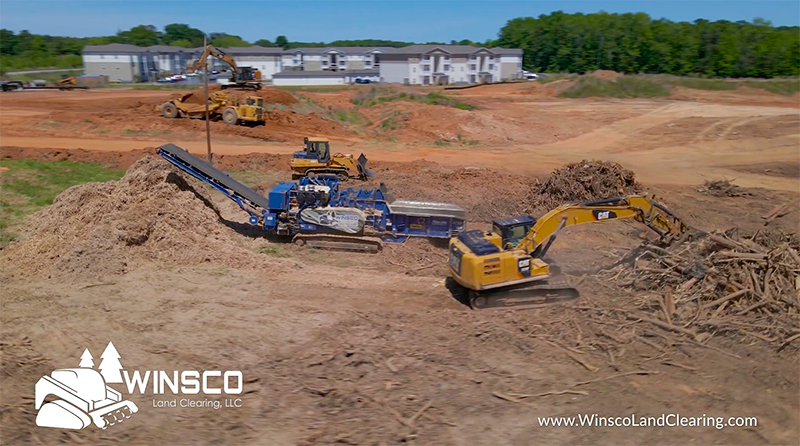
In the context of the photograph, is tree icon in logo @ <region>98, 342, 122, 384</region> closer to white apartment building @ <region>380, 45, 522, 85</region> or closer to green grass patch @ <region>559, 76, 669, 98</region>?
green grass patch @ <region>559, 76, 669, 98</region>

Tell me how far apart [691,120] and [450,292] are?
118 ft

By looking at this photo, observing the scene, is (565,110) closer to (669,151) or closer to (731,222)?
(669,151)

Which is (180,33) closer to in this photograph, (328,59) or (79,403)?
(328,59)

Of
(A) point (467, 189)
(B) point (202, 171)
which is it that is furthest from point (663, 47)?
(B) point (202, 171)

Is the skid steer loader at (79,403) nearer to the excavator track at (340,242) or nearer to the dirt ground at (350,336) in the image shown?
A: the dirt ground at (350,336)

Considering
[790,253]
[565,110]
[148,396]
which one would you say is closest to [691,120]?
[565,110]

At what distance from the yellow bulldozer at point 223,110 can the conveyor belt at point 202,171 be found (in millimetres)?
20684

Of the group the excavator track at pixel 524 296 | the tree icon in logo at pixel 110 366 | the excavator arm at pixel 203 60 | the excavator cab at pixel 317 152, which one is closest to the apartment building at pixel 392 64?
the excavator arm at pixel 203 60

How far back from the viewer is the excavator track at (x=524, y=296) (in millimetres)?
12148

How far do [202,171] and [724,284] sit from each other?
12686mm

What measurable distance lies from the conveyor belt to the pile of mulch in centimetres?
1707

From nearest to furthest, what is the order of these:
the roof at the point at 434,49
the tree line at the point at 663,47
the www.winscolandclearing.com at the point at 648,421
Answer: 1. the www.winscolandclearing.com at the point at 648,421
2. the roof at the point at 434,49
3. the tree line at the point at 663,47

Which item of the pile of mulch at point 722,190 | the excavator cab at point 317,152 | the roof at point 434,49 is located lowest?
the pile of mulch at point 722,190

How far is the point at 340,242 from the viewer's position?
53.9 ft
